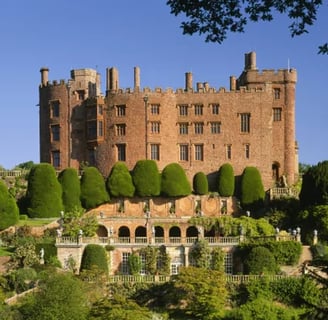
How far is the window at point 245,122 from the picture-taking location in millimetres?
59750

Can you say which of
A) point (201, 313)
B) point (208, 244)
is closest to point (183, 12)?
point (201, 313)

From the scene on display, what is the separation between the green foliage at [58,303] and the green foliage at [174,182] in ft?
66.4

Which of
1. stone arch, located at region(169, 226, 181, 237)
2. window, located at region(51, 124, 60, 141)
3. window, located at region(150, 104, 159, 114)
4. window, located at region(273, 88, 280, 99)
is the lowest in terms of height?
stone arch, located at region(169, 226, 181, 237)

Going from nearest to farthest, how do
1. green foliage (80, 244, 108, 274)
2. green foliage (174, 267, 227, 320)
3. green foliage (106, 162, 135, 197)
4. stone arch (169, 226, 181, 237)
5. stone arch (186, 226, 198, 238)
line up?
1. green foliage (174, 267, 227, 320)
2. green foliage (80, 244, 108, 274)
3. stone arch (169, 226, 181, 237)
4. stone arch (186, 226, 198, 238)
5. green foliage (106, 162, 135, 197)

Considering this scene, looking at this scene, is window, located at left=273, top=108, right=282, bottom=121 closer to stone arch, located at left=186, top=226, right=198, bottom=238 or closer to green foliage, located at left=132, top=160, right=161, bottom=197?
green foliage, located at left=132, top=160, right=161, bottom=197

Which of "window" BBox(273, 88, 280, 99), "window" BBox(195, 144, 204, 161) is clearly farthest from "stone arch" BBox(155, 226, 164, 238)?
"window" BBox(273, 88, 280, 99)

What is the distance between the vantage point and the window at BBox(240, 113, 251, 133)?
5975 centimetres

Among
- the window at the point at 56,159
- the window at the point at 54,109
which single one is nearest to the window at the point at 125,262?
the window at the point at 56,159

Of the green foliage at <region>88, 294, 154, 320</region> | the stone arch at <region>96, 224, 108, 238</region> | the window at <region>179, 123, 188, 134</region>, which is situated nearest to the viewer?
the green foliage at <region>88, 294, 154, 320</region>

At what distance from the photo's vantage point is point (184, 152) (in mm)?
60219

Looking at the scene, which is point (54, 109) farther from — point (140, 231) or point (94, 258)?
point (94, 258)

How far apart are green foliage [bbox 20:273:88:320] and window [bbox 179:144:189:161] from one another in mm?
24044

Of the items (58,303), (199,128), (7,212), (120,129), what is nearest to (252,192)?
(199,128)

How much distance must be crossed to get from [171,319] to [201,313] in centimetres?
165
